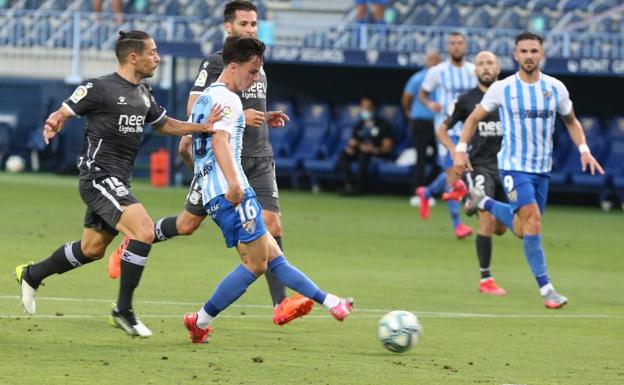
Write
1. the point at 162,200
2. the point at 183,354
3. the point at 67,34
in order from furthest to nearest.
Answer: the point at 67,34 → the point at 162,200 → the point at 183,354

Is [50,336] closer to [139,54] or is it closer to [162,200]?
[139,54]

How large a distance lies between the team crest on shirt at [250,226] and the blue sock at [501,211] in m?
3.96

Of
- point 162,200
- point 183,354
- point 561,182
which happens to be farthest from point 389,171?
point 183,354

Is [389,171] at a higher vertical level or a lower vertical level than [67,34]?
lower

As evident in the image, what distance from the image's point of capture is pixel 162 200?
21172mm

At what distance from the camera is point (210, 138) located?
337 inches

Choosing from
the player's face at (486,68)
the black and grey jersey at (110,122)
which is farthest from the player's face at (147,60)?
the player's face at (486,68)

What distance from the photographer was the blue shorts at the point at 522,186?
11.5m

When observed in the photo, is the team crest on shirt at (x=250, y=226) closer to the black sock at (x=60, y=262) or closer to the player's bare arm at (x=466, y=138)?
the black sock at (x=60, y=262)

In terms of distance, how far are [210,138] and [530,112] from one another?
373 cm

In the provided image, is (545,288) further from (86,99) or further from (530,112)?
(86,99)

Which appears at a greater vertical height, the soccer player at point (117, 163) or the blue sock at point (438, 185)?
the soccer player at point (117, 163)

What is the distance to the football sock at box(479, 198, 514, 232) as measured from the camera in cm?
1207

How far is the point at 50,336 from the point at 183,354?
0.99m
